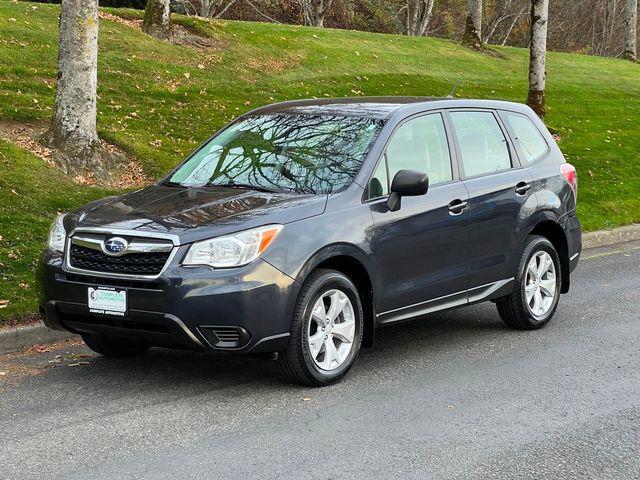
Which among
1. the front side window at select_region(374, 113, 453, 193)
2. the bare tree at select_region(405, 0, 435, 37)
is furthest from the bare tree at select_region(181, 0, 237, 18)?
the front side window at select_region(374, 113, 453, 193)

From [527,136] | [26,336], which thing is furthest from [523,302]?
[26,336]

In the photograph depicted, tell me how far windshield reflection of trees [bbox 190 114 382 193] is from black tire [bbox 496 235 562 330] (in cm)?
178

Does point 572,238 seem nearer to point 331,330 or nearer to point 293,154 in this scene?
point 293,154

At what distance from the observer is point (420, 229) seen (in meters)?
6.66

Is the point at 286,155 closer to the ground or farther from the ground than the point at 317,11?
closer to the ground

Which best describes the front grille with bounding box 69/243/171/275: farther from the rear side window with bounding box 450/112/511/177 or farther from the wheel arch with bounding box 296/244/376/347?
the rear side window with bounding box 450/112/511/177

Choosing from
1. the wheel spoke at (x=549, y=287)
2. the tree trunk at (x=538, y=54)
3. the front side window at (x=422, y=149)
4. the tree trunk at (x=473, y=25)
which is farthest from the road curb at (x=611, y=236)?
the tree trunk at (x=473, y=25)

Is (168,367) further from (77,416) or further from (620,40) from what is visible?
(620,40)

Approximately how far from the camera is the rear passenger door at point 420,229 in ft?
21.2

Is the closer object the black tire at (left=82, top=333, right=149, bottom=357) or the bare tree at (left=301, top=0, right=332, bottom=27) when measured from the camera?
the black tire at (left=82, top=333, right=149, bottom=357)

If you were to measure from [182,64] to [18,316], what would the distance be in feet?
41.8

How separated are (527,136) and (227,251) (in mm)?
3513

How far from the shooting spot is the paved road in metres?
4.74

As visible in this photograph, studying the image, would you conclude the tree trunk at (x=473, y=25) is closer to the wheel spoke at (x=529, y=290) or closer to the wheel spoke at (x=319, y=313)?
the wheel spoke at (x=529, y=290)
